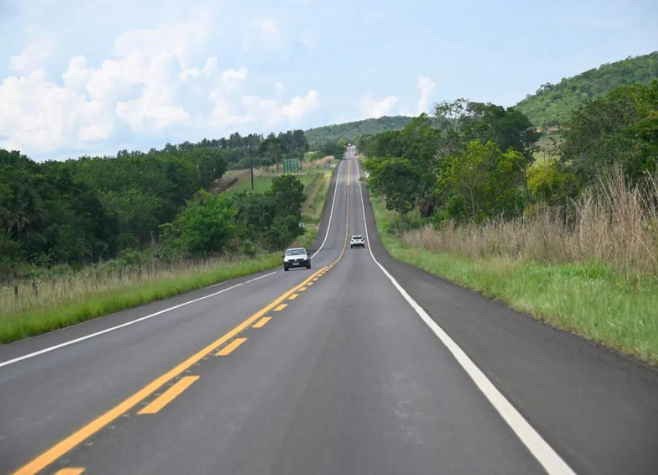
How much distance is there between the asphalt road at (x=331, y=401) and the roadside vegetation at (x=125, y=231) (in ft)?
17.5

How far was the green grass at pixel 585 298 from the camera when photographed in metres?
8.73

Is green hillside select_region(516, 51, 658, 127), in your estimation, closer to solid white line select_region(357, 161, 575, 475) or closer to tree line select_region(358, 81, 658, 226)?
tree line select_region(358, 81, 658, 226)

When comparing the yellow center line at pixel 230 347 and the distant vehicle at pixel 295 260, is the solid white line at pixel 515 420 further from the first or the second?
the distant vehicle at pixel 295 260

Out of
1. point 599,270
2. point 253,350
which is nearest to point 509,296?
point 599,270

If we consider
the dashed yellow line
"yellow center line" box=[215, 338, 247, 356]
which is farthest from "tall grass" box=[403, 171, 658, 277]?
the dashed yellow line

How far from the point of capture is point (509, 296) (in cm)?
1508

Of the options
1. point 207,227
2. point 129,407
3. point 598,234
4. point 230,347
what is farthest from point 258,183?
point 129,407

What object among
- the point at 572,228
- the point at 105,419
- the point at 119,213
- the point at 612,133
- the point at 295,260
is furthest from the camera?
the point at 119,213

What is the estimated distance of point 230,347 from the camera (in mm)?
9852

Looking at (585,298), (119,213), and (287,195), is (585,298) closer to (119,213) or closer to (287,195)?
(119,213)

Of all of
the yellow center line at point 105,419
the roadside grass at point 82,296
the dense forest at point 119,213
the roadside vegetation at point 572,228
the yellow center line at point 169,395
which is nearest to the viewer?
the yellow center line at point 105,419

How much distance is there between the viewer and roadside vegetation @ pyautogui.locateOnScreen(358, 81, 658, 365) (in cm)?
1100

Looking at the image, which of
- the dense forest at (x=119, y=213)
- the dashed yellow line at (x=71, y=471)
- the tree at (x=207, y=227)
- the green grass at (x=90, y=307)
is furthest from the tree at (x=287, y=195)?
the dashed yellow line at (x=71, y=471)

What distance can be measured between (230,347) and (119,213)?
96537 mm
